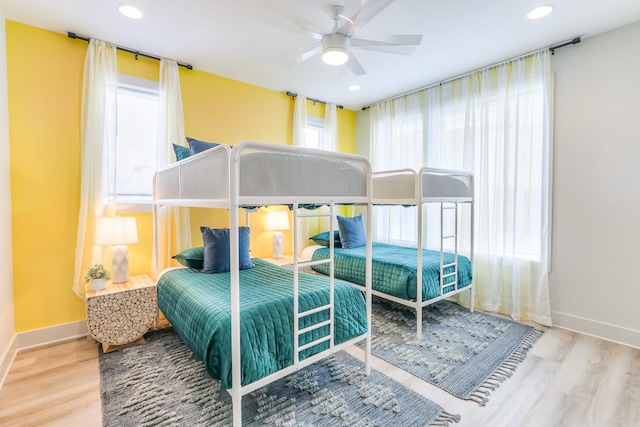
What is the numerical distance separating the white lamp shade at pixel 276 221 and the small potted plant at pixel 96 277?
1.63m

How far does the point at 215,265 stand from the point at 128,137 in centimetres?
155

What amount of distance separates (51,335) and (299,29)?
319cm

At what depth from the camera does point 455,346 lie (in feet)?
7.99

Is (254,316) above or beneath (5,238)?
beneath

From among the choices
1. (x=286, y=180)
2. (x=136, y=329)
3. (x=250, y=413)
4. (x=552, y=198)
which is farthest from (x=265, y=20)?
(x=552, y=198)

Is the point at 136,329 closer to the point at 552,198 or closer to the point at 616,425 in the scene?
the point at 616,425

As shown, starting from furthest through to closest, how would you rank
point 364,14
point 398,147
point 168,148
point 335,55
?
point 398,147 < point 168,148 < point 335,55 < point 364,14

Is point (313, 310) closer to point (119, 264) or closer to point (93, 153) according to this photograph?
point (119, 264)

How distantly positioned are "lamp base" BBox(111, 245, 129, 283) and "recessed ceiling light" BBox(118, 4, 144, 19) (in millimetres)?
1848

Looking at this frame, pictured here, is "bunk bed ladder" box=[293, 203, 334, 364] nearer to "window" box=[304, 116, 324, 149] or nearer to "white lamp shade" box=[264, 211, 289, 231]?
"white lamp shade" box=[264, 211, 289, 231]

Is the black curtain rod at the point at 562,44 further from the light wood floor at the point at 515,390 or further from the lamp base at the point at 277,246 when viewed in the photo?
the lamp base at the point at 277,246

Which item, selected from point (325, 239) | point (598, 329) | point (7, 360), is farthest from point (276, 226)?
point (598, 329)

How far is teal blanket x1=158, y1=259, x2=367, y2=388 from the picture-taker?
1.53m

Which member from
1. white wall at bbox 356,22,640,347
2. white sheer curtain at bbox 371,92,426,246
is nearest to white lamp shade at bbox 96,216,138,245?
white sheer curtain at bbox 371,92,426,246
